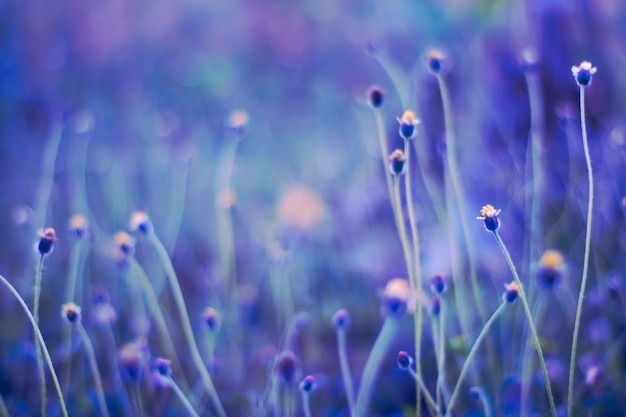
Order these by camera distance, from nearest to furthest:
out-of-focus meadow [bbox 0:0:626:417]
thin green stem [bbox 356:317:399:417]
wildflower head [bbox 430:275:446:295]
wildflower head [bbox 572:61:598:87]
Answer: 1. wildflower head [bbox 572:61:598:87]
2. wildflower head [bbox 430:275:446:295]
3. thin green stem [bbox 356:317:399:417]
4. out-of-focus meadow [bbox 0:0:626:417]

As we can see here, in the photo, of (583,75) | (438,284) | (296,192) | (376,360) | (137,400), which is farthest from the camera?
(296,192)

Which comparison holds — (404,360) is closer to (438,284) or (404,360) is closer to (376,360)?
(438,284)

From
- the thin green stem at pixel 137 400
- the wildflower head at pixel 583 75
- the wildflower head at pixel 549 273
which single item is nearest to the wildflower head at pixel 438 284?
the wildflower head at pixel 549 273

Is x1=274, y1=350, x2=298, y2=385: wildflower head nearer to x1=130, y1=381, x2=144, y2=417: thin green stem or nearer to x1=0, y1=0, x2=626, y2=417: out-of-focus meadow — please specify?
x1=0, y1=0, x2=626, y2=417: out-of-focus meadow

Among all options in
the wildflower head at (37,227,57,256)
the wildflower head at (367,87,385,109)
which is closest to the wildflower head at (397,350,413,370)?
the wildflower head at (367,87,385,109)

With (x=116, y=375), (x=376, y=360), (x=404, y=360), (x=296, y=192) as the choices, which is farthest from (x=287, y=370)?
(x=296, y=192)

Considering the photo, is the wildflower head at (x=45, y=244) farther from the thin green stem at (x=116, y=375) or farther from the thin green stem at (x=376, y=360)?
the thin green stem at (x=376, y=360)

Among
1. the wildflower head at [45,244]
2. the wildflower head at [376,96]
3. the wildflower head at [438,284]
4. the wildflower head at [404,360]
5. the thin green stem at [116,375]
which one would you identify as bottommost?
the thin green stem at [116,375]

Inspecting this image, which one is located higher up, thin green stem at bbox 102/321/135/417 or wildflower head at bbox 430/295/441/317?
wildflower head at bbox 430/295/441/317
